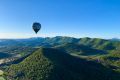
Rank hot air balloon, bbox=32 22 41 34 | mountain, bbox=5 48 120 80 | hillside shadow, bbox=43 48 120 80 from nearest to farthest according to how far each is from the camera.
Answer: hot air balloon, bbox=32 22 41 34
hillside shadow, bbox=43 48 120 80
mountain, bbox=5 48 120 80

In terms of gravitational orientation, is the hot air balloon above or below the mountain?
above

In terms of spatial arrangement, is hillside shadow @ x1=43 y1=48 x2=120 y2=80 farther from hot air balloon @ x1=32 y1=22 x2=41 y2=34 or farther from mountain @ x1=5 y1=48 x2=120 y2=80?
hot air balloon @ x1=32 y1=22 x2=41 y2=34

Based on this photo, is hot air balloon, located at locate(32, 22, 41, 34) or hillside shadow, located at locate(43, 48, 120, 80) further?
hillside shadow, located at locate(43, 48, 120, 80)

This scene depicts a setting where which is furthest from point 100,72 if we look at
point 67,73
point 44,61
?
point 44,61

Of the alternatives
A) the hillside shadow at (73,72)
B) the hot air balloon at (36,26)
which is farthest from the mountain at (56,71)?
the hot air balloon at (36,26)

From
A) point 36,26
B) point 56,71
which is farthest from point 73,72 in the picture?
point 36,26

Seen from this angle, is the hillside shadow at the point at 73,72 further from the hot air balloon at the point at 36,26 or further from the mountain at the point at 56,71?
the hot air balloon at the point at 36,26

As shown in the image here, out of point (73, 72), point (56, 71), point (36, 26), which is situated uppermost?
point (36, 26)

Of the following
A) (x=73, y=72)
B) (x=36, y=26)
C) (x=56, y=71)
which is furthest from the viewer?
(x=73, y=72)

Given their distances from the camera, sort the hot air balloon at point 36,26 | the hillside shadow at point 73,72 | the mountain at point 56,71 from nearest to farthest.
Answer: the hot air balloon at point 36,26 < the hillside shadow at point 73,72 < the mountain at point 56,71

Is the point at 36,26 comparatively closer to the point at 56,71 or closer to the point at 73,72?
the point at 56,71

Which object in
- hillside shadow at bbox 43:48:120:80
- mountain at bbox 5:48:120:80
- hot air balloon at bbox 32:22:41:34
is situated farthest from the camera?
mountain at bbox 5:48:120:80

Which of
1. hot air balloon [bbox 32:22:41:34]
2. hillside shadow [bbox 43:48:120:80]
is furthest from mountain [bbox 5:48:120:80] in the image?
hot air balloon [bbox 32:22:41:34]
